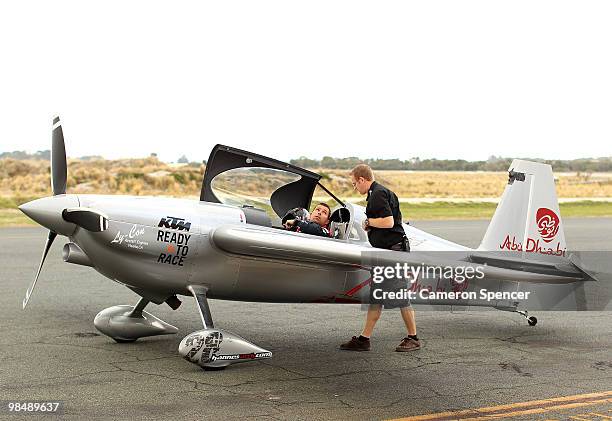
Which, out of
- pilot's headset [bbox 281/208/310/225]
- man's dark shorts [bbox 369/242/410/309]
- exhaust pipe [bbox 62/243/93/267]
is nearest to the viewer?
man's dark shorts [bbox 369/242/410/309]

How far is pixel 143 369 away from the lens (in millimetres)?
8047

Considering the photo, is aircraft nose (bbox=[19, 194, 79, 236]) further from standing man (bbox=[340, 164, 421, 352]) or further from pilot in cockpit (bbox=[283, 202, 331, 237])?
standing man (bbox=[340, 164, 421, 352])

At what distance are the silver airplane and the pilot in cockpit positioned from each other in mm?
146

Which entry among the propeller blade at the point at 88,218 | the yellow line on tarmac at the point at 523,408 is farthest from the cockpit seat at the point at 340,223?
the yellow line on tarmac at the point at 523,408

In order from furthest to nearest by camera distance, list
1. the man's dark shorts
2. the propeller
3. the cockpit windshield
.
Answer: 1. the cockpit windshield
2. the propeller
3. the man's dark shorts

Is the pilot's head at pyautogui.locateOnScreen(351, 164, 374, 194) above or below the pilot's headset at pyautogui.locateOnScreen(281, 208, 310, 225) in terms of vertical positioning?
above

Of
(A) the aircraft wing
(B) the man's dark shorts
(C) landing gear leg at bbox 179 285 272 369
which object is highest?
(A) the aircraft wing

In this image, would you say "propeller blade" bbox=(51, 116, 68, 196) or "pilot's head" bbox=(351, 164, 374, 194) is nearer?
"pilot's head" bbox=(351, 164, 374, 194)

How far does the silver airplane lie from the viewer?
8.09 meters

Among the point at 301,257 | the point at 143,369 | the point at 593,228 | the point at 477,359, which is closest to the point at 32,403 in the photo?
the point at 143,369

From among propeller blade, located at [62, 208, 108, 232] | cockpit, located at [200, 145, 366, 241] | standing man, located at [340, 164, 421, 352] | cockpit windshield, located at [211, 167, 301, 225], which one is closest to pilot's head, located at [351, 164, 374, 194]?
standing man, located at [340, 164, 421, 352]

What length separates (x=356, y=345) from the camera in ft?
29.4

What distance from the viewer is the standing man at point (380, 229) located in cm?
860

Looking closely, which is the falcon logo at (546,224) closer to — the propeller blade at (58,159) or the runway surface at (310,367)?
the runway surface at (310,367)
